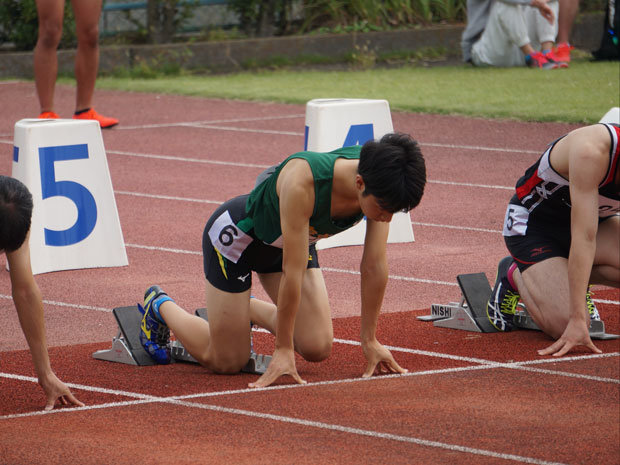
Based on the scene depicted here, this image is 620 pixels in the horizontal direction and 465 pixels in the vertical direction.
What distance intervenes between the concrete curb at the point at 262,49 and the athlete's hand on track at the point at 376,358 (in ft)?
44.3

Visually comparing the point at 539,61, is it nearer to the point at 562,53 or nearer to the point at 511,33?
the point at 562,53

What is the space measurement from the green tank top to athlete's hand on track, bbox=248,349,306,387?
0.51m

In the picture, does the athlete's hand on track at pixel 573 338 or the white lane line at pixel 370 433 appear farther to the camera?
the athlete's hand on track at pixel 573 338

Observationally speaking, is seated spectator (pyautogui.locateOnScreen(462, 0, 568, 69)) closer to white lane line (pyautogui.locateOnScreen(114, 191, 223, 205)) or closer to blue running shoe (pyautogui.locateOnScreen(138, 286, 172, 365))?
white lane line (pyautogui.locateOnScreen(114, 191, 223, 205))

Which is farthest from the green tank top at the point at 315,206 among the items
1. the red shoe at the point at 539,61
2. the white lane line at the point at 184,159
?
the red shoe at the point at 539,61

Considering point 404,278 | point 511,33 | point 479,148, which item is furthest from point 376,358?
point 511,33

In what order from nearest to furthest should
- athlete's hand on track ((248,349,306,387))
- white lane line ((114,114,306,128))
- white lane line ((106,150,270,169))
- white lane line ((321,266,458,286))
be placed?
1. athlete's hand on track ((248,349,306,387))
2. white lane line ((321,266,458,286))
3. white lane line ((106,150,270,169))
4. white lane line ((114,114,306,128))

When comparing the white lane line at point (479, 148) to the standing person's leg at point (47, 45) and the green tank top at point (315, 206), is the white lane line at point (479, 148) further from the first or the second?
the green tank top at point (315, 206)

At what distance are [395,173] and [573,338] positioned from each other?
1489mm

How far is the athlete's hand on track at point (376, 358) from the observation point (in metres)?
5.04

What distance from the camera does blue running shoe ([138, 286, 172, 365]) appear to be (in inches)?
214

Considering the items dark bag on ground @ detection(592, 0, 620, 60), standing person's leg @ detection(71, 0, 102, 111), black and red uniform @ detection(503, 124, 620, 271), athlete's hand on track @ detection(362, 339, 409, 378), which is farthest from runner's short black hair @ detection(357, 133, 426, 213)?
dark bag on ground @ detection(592, 0, 620, 60)

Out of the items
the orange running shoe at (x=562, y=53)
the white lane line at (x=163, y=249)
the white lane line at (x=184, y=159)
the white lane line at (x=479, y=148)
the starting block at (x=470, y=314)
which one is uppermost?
the orange running shoe at (x=562, y=53)

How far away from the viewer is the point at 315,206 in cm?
484
